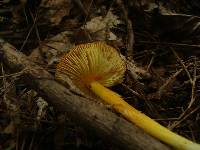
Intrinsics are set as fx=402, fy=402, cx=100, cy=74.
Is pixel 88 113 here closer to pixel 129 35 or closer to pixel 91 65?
pixel 91 65

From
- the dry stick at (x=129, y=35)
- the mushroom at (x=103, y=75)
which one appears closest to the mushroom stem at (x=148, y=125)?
the mushroom at (x=103, y=75)

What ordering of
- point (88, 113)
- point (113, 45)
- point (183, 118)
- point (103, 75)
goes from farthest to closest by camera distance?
point (113, 45) → point (103, 75) → point (183, 118) → point (88, 113)

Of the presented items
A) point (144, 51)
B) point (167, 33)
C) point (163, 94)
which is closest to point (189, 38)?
point (167, 33)

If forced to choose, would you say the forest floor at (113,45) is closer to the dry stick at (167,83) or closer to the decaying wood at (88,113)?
the dry stick at (167,83)

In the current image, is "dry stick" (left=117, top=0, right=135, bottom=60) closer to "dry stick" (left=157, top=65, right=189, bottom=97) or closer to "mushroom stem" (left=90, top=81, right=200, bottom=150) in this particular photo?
"dry stick" (left=157, top=65, right=189, bottom=97)

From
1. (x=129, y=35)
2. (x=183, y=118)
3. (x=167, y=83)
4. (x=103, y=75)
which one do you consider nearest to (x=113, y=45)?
(x=129, y=35)

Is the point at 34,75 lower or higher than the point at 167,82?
higher

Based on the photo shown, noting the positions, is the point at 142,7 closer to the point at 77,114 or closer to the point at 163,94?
the point at 163,94
